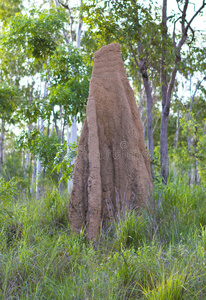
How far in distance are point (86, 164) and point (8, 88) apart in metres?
4.89

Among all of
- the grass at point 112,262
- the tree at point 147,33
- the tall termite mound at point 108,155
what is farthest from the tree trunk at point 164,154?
the grass at point 112,262

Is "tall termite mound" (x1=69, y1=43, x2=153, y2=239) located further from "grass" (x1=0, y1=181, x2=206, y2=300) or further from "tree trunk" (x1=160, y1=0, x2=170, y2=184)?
"tree trunk" (x1=160, y1=0, x2=170, y2=184)

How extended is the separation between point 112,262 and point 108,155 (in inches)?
76.1

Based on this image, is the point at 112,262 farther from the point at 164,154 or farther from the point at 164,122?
the point at 164,122

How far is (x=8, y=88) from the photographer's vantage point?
27.7 feet

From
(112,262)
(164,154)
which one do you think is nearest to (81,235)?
(112,262)

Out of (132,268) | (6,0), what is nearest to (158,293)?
(132,268)

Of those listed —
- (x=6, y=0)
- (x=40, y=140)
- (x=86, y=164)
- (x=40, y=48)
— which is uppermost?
(x=6, y=0)

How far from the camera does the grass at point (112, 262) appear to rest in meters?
2.58

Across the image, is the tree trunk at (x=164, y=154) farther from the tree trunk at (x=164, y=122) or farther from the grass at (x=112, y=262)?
the grass at (x=112, y=262)

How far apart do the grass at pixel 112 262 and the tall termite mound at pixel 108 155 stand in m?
0.29

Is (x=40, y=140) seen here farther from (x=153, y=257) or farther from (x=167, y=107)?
(x=153, y=257)

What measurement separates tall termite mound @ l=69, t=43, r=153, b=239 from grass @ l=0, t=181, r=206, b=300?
0.96ft

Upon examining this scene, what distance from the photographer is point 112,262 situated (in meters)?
2.96
